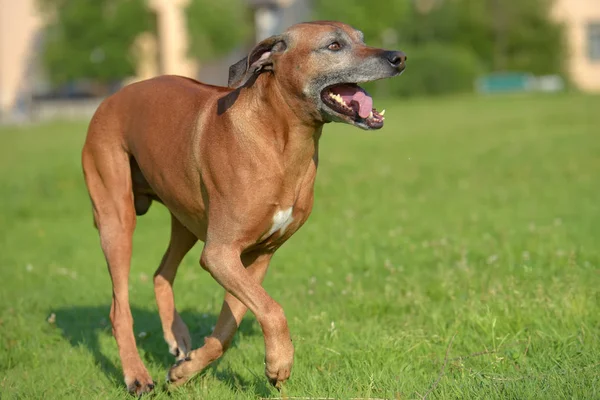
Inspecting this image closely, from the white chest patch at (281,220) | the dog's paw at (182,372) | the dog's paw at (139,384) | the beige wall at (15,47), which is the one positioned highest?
the white chest patch at (281,220)

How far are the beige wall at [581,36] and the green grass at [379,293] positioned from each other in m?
37.6

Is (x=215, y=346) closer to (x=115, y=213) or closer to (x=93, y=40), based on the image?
(x=115, y=213)

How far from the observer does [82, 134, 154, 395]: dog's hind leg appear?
19.4 feet

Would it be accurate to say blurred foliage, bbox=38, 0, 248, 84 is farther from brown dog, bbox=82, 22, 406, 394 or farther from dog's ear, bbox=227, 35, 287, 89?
dog's ear, bbox=227, 35, 287, 89

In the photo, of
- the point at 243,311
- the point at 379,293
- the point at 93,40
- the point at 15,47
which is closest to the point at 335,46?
the point at 243,311

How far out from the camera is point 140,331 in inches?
273

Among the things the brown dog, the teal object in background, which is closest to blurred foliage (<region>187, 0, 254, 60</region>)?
the teal object in background

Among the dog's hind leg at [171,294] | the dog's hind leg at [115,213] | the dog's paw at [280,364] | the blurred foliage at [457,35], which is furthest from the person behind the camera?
the blurred foliage at [457,35]

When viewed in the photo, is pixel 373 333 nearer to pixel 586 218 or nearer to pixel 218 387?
pixel 218 387

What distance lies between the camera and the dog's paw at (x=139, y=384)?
5.52m

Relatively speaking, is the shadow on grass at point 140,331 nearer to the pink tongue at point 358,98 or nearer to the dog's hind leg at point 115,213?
the dog's hind leg at point 115,213

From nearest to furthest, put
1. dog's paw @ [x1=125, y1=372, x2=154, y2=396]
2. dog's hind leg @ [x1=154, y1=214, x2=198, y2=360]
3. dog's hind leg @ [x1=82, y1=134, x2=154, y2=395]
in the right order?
1. dog's paw @ [x1=125, y1=372, x2=154, y2=396]
2. dog's hind leg @ [x1=82, y1=134, x2=154, y2=395]
3. dog's hind leg @ [x1=154, y1=214, x2=198, y2=360]

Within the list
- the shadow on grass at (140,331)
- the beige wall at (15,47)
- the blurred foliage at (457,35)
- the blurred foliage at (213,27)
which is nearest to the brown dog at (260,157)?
the shadow on grass at (140,331)

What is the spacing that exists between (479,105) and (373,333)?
27.2 m
